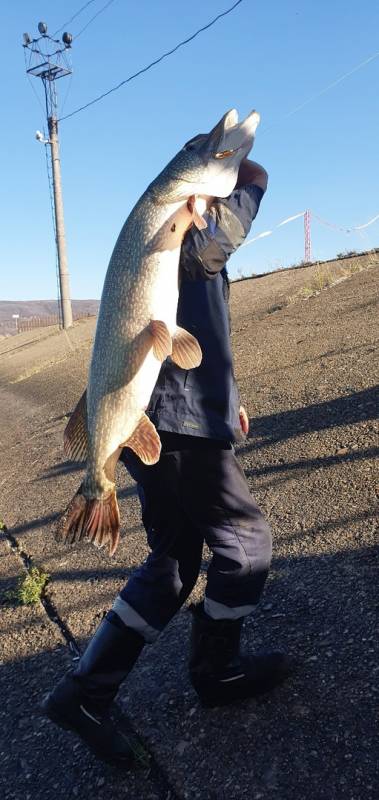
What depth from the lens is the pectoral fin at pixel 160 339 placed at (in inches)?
92.7

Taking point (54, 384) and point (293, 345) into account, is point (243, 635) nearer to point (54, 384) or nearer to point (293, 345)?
point (293, 345)

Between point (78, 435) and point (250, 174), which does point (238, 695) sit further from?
point (250, 174)

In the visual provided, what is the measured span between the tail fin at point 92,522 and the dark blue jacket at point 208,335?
0.36 metres

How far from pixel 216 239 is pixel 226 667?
167 centimetres

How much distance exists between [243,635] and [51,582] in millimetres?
1564

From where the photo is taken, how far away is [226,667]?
267 cm

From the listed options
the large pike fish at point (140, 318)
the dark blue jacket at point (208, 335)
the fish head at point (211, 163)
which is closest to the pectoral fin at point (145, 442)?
the large pike fish at point (140, 318)

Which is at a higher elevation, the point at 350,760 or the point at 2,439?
the point at 350,760

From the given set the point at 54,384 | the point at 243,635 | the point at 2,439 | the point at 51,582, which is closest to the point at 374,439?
the point at 243,635

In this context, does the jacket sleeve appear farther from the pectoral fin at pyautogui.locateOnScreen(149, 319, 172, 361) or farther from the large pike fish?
the pectoral fin at pyautogui.locateOnScreen(149, 319, 172, 361)

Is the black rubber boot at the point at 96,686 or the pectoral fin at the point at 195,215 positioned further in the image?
A: the black rubber boot at the point at 96,686

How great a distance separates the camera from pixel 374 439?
4625mm

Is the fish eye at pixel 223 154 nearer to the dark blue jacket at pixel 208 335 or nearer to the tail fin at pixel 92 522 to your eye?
the dark blue jacket at pixel 208 335

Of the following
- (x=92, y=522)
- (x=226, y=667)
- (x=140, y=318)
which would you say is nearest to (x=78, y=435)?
(x=92, y=522)
